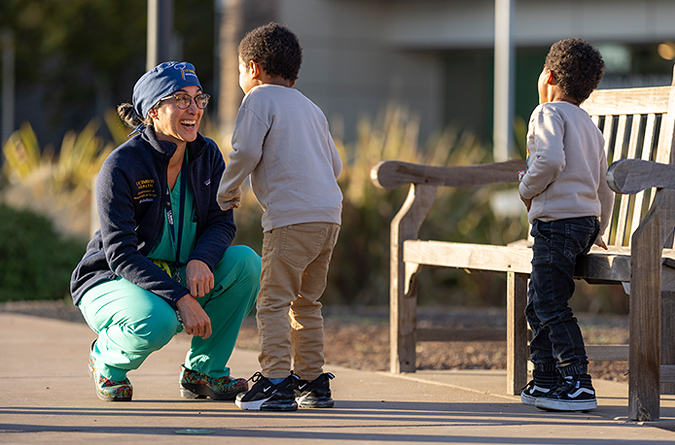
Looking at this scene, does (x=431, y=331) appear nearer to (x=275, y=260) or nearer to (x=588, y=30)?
(x=275, y=260)

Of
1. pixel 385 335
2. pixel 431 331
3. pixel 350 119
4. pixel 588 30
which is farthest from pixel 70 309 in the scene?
pixel 588 30

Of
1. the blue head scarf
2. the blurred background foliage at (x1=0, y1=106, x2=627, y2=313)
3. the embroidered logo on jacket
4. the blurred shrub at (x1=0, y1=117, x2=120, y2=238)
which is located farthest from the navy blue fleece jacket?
the blurred shrub at (x1=0, y1=117, x2=120, y2=238)

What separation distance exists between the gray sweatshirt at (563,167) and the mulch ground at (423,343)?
29.3 inches

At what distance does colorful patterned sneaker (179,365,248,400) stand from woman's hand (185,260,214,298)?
0.41m

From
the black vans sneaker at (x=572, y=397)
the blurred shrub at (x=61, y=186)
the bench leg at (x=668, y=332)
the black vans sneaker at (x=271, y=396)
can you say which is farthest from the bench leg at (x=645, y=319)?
the blurred shrub at (x=61, y=186)

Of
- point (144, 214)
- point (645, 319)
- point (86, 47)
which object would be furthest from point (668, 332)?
point (86, 47)

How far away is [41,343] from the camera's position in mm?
5703

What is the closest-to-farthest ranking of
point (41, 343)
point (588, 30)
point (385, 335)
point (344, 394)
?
point (344, 394), point (41, 343), point (385, 335), point (588, 30)

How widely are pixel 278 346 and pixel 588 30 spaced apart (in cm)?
1829

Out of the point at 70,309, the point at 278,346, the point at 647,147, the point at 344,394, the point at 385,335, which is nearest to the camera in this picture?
the point at 278,346

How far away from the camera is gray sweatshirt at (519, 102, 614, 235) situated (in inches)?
145

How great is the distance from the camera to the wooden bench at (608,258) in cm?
343

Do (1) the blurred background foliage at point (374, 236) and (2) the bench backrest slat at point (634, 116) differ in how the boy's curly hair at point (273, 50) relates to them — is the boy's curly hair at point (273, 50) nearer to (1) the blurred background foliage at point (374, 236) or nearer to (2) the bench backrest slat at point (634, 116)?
(2) the bench backrest slat at point (634, 116)

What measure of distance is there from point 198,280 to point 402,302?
128cm
